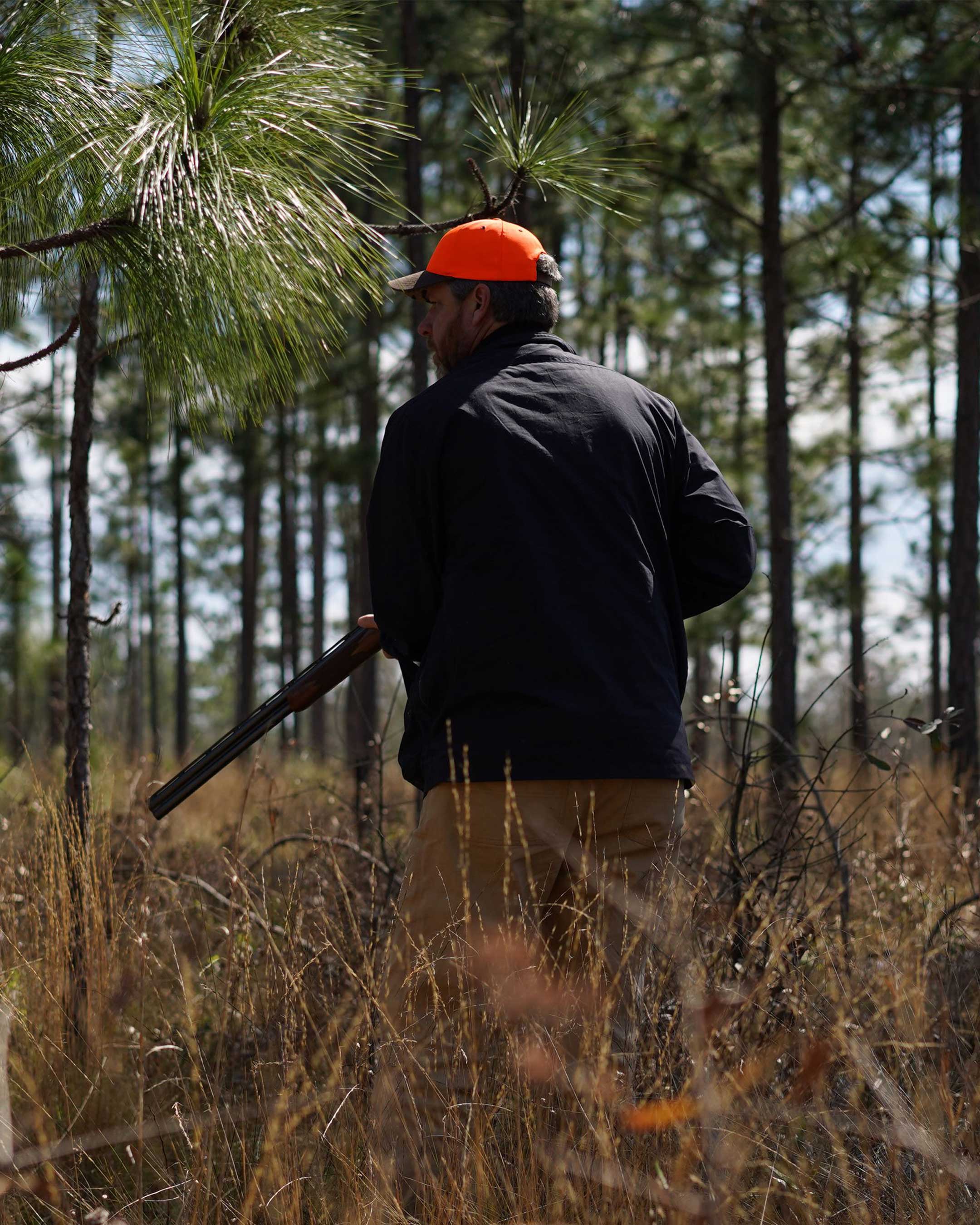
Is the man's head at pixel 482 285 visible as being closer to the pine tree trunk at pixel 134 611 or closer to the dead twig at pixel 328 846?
the dead twig at pixel 328 846

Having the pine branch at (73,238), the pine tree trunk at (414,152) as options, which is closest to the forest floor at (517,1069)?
the pine branch at (73,238)

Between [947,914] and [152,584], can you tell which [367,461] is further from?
[152,584]

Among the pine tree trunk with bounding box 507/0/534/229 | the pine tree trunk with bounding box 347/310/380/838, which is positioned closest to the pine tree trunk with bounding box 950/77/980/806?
the pine tree trunk with bounding box 507/0/534/229

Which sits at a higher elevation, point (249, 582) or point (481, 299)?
point (249, 582)

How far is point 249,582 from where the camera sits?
53.2ft

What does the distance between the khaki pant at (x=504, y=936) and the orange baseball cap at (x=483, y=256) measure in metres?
1.12

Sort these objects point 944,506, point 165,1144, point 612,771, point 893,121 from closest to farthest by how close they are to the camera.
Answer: point 612,771
point 165,1144
point 893,121
point 944,506

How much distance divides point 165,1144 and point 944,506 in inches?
470

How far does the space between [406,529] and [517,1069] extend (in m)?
1.07

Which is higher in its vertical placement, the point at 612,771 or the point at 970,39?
the point at 970,39

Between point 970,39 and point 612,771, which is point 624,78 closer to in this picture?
point 970,39

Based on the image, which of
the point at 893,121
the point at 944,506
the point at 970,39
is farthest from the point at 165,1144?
the point at 944,506

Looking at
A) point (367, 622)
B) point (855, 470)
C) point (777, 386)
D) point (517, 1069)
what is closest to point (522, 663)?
point (367, 622)

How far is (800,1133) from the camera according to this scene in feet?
8.48
